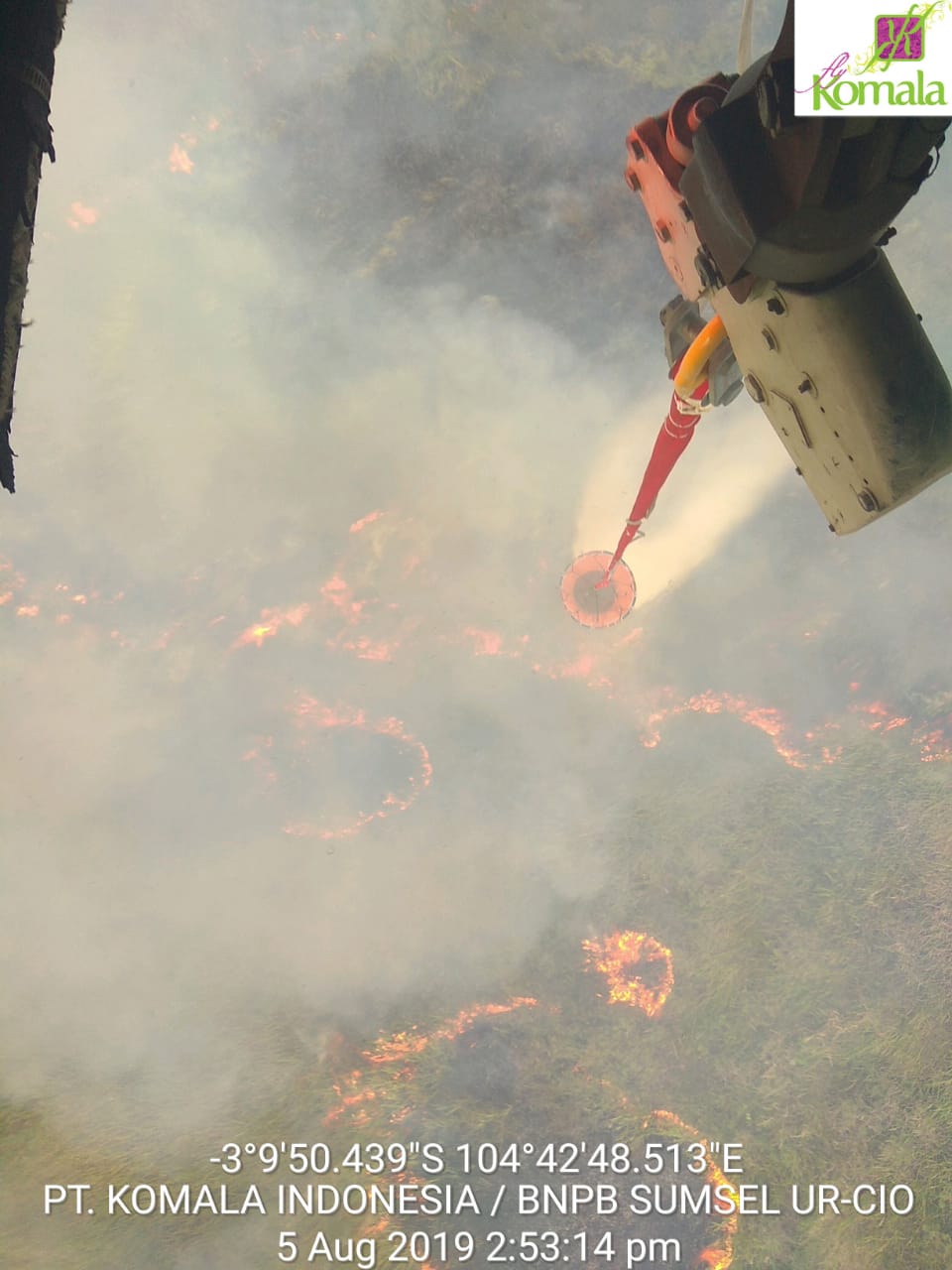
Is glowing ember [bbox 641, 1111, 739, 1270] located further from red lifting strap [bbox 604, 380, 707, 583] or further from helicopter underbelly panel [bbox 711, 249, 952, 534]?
helicopter underbelly panel [bbox 711, 249, 952, 534]

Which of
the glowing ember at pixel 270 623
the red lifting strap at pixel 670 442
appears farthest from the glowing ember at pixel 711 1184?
the glowing ember at pixel 270 623

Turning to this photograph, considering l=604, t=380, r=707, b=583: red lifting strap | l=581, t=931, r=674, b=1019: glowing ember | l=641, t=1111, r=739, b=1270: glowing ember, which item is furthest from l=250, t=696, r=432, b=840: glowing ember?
l=604, t=380, r=707, b=583: red lifting strap

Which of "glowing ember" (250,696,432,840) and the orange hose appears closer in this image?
the orange hose

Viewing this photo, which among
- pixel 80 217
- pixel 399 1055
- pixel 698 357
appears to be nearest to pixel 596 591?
pixel 698 357

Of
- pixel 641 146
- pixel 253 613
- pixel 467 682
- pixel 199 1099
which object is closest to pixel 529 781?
pixel 467 682

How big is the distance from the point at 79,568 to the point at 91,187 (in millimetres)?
6318

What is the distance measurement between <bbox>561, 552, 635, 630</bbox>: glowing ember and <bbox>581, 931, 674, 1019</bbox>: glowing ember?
512 centimetres

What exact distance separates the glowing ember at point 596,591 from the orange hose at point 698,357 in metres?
6.86

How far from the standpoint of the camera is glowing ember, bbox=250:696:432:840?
14.3m

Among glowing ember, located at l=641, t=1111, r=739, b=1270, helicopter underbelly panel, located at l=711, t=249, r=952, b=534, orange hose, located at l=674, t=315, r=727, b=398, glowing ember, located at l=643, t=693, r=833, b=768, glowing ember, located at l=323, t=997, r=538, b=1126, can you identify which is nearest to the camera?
helicopter underbelly panel, located at l=711, t=249, r=952, b=534

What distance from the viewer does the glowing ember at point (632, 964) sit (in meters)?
13.5

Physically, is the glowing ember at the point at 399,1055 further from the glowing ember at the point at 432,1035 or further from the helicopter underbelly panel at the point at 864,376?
the helicopter underbelly panel at the point at 864,376

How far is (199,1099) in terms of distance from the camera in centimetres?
1253

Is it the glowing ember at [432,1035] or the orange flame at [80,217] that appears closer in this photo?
the glowing ember at [432,1035]
